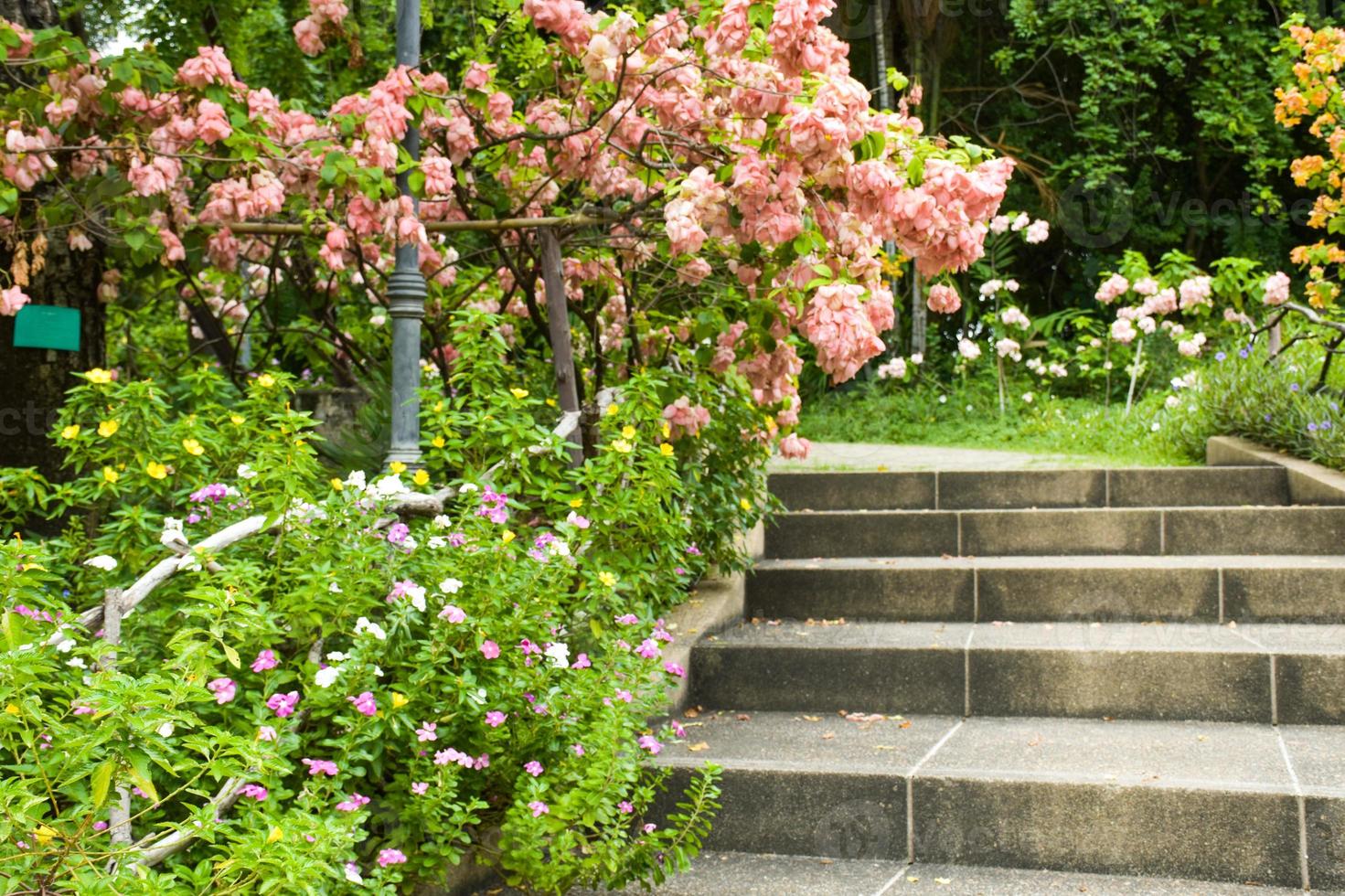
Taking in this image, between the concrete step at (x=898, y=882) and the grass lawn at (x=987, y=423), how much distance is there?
3.87 metres

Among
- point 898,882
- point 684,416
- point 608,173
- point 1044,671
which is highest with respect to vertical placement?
point 608,173

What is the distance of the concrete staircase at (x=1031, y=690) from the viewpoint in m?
3.05

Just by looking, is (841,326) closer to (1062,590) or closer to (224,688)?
(1062,590)

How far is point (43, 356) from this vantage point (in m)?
4.45

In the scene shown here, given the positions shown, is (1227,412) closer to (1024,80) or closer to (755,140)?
(755,140)

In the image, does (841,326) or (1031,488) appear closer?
(841,326)

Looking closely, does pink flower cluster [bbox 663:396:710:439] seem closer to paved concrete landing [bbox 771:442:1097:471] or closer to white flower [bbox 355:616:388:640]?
white flower [bbox 355:616:388:640]

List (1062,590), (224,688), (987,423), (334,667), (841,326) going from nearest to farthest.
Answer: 1. (224,688)
2. (334,667)
3. (841,326)
4. (1062,590)
5. (987,423)

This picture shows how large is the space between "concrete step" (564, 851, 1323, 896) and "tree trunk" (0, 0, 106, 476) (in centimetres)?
253

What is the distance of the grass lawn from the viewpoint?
7.43 meters

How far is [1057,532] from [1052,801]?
2.22 metres

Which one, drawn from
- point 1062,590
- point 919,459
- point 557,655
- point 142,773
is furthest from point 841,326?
point 919,459

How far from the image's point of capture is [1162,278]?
32.3 feet

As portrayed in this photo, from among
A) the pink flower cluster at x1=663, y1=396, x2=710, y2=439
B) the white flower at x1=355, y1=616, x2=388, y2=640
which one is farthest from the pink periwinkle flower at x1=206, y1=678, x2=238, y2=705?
the pink flower cluster at x1=663, y1=396, x2=710, y2=439
